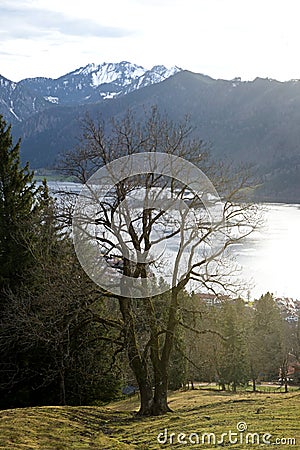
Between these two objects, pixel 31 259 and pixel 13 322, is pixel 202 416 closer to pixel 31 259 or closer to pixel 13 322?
pixel 13 322

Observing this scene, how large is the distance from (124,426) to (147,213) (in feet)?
14.9

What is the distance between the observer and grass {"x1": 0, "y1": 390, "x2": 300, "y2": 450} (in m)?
8.11

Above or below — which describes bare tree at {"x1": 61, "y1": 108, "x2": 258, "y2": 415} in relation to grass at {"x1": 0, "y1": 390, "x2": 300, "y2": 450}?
above

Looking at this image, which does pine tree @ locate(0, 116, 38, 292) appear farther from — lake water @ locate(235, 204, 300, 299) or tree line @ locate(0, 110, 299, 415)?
lake water @ locate(235, 204, 300, 299)

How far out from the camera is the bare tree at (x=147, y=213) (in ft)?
39.4

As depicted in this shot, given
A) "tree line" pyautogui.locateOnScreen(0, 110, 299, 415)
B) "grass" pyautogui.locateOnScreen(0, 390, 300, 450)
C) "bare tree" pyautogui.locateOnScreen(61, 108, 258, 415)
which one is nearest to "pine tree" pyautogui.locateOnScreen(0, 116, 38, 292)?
"tree line" pyautogui.locateOnScreen(0, 110, 299, 415)

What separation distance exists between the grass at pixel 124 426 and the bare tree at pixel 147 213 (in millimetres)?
1747

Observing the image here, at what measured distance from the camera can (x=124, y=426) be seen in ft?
34.8

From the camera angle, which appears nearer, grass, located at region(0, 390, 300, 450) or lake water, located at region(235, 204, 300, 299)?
grass, located at region(0, 390, 300, 450)

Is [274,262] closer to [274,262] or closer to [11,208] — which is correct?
[274,262]

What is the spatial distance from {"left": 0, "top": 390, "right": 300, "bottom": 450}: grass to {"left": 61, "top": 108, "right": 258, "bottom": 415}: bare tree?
1.75m

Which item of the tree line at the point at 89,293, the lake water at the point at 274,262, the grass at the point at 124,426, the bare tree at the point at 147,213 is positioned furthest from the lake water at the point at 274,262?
the grass at the point at 124,426

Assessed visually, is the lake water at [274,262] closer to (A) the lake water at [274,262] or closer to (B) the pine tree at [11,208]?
(A) the lake water at [274,262]

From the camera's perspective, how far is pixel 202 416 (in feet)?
34.3
